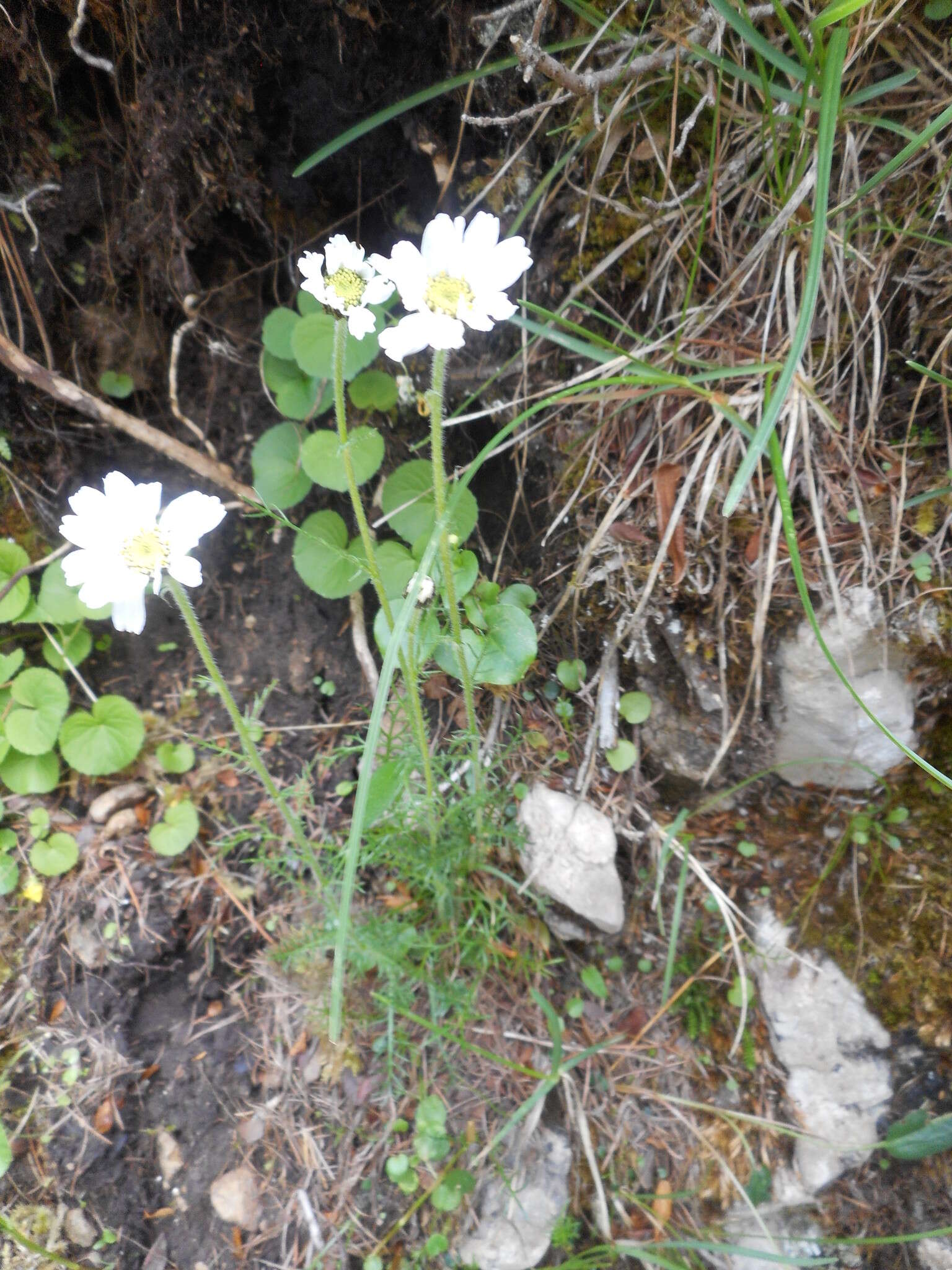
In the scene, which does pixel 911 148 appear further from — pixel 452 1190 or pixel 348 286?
pixel 452 1190

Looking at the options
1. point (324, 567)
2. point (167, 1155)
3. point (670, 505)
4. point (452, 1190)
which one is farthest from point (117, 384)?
point (452, 1190)

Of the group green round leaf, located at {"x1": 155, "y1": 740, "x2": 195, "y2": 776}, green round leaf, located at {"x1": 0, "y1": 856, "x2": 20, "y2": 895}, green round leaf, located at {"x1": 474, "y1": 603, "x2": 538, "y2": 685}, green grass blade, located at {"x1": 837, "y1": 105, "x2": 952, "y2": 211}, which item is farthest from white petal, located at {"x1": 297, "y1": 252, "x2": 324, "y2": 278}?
green round leaf, located at {"x1": 0, "y1": 856, "x2": 20, "y2": 895}

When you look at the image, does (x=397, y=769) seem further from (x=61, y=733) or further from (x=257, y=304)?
(x=257, y=304)

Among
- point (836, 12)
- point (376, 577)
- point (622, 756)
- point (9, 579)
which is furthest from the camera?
point (9, 579)

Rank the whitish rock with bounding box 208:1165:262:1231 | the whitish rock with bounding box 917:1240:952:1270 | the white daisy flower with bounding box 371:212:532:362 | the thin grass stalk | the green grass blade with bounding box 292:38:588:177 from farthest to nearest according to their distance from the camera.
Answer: the whitish rock with bounding box 208:1165:262:1231
the whitish rock with bounding box 917:1240:952:1270
the green grass blade with bounding box 292:38:588:177
the white daisy flower with bounding box 371:212:532:362
the thin grass stalk

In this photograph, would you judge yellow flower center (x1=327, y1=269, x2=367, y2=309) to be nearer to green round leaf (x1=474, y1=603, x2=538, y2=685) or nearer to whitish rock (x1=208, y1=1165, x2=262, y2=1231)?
green round leaf (x1=474, y1=603, x2=538, y2=685)

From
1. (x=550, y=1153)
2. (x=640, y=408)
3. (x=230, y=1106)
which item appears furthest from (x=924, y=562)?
(x=230, y=1106)
